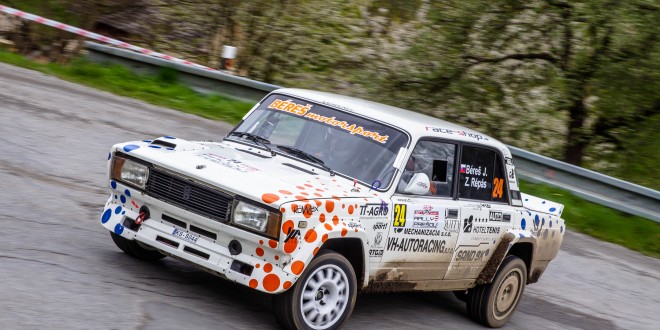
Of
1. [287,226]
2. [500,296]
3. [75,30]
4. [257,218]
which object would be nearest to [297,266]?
[287,226]

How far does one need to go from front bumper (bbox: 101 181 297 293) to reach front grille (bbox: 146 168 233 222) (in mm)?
45

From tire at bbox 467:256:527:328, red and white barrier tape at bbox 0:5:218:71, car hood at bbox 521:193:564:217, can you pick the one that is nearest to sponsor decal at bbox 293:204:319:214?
tire at bbox 467:256:527:328

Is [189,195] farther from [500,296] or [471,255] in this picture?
[500,296]

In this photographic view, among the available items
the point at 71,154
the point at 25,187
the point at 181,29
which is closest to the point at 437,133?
the point at 25,187

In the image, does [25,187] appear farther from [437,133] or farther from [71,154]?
[437,133]

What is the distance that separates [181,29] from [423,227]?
13.6 meters

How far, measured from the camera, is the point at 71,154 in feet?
35.1

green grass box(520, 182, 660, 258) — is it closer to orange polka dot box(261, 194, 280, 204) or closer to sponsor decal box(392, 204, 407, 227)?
sponsor decal box(392, 204, 407, 227)

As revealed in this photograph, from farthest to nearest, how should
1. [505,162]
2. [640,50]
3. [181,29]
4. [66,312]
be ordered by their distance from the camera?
1. [181,29]
2. [640,50]
3. [505,162]
4. [66,312]

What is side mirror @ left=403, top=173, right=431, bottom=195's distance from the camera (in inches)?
266

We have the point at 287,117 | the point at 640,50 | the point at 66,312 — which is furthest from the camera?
the point at 640,50

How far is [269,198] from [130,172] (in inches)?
54.1

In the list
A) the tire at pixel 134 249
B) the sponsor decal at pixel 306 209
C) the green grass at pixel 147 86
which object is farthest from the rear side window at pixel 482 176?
the green grass at pixel 147 86

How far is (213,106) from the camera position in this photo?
52.0 feet
